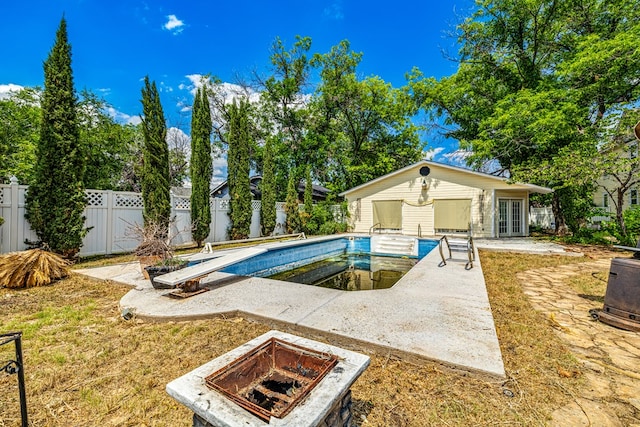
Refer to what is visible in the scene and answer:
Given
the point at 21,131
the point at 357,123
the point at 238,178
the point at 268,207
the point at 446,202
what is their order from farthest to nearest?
the point at 357,123 < the point at 21,131 < the point at 268,207 < the point at 446,202 < the point at 238,178

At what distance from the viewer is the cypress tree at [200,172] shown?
10.8 m

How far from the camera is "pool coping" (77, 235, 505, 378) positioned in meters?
2.55

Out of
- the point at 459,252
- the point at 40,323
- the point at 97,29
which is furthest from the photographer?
the point at 97,29

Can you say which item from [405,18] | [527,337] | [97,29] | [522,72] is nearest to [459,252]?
[527,337]

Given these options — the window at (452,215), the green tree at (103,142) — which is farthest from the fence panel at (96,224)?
the window at (452,215)

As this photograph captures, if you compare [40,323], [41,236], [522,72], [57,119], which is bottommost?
[40,323]

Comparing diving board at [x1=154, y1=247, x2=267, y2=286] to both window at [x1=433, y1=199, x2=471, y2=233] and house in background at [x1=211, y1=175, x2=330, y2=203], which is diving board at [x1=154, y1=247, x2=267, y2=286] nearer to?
window at [x1=433, y1=199, x2=471, y2=233]

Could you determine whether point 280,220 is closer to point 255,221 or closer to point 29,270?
point 255,221

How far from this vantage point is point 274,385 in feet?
5.08

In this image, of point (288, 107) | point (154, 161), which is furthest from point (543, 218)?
point (154, 161)

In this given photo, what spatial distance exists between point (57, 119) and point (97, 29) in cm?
853

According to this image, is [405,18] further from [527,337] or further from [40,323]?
[40,323]

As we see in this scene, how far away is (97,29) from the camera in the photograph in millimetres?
12430

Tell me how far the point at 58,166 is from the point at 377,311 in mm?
8613
